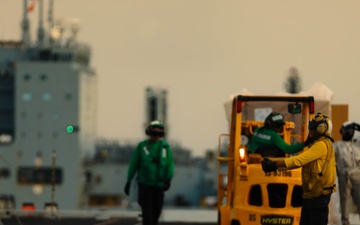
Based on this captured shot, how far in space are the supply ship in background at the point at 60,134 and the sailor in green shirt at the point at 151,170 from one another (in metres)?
125

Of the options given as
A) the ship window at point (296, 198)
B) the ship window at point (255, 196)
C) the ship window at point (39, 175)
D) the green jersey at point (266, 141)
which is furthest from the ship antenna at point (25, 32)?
the ship window at point (296, 198)

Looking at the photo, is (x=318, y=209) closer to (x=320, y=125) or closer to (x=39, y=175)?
(x=320, y=125)

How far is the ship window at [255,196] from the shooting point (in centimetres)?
1656

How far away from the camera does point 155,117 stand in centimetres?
14912

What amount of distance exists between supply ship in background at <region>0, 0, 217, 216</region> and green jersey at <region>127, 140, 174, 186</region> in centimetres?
12532

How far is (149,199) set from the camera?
17125 millimetres

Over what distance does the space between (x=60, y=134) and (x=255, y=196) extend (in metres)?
127

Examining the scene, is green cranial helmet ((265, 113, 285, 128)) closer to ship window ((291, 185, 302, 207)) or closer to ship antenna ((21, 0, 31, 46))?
ship window ((291, 185, 302, 207))

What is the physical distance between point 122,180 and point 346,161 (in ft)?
433

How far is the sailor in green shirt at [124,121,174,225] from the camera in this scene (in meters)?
17.0

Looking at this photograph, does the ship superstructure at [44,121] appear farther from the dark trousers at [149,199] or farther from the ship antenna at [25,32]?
the dark trousers at [149,199]

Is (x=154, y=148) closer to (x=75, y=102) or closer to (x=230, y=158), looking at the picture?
(x=230, y=158)

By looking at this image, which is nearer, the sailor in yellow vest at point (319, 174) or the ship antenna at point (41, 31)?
the sailor in yellow vest at point (319, 174)

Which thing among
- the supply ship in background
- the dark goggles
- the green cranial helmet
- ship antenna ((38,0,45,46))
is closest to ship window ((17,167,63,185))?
the supply ship in background
